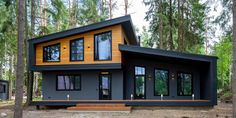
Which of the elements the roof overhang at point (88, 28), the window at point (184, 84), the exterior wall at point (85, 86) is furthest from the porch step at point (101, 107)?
the window at point (184, 84)

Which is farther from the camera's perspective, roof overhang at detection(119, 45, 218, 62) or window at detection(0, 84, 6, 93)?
window at detection(0, 84, 6, 93)

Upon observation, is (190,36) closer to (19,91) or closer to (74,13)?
(74,13)

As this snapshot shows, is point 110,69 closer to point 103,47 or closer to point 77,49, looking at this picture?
point 103,47

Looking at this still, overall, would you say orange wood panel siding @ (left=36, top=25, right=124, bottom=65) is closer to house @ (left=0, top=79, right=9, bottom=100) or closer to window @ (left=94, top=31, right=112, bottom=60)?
window @ (left=94, top=31, right=112, bottom=60)

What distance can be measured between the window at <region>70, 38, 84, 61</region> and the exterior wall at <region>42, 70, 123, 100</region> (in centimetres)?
110

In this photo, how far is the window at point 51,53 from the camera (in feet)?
56.5

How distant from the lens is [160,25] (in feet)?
78.8

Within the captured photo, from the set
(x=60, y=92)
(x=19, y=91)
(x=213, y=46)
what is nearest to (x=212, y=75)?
(x=60, y=92)

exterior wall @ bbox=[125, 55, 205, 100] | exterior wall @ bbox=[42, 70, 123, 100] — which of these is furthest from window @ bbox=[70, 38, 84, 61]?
exterior wall @ bbox=[125, 55, 205, 100]

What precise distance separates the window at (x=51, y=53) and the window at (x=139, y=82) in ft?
15.8

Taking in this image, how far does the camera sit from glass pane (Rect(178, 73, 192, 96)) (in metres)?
18.0

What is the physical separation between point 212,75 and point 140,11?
13.9 metres

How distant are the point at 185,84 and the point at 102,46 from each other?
5.71 metres

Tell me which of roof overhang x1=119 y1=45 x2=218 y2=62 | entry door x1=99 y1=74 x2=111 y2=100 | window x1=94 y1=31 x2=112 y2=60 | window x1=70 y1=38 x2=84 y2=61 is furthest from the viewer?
entry door x1=99 y1=74 x2=111 y2=100
